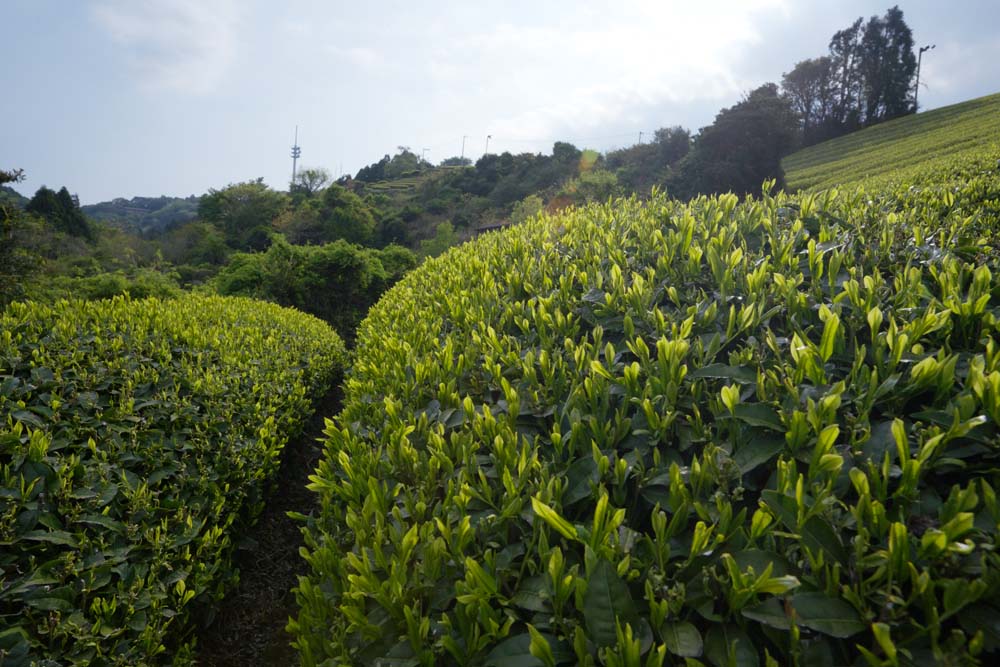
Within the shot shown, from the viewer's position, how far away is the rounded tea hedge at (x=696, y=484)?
1.17 m

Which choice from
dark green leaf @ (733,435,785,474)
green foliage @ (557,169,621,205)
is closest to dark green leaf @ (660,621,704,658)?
dark green leaf @ (733,435,785,474)

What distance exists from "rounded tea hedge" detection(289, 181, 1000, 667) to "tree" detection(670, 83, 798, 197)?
23278 millimetres

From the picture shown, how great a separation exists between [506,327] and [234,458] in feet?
7.35

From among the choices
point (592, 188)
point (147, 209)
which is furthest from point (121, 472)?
point (147, 209)

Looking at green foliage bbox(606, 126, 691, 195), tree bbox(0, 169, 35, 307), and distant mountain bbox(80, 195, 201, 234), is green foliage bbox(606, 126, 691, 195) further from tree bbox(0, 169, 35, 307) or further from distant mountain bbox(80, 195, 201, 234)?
distant mountain bbox(80, 195, 201, 234)

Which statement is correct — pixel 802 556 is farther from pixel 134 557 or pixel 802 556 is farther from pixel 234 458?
pixel 234 458

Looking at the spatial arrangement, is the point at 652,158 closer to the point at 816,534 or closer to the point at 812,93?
the point at 812,93

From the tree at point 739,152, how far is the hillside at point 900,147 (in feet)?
7.28

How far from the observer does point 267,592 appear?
12.7ft

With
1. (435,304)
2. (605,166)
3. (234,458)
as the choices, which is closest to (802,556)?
(435,304)

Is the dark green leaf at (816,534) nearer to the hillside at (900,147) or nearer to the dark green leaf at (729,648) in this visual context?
the dark green leaf at (729,648)

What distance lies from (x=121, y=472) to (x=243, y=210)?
1902 inches

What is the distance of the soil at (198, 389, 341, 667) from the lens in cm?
329

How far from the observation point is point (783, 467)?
1375mm
